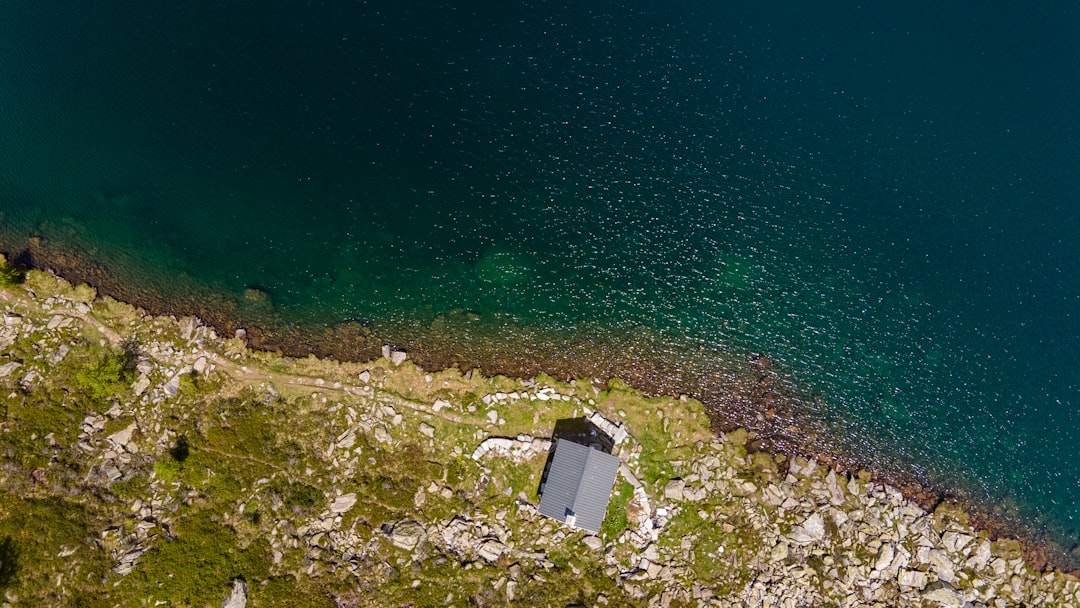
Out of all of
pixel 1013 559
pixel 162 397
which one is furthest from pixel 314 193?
pixel 1013 559

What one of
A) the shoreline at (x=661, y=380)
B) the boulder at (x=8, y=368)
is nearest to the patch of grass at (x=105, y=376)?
the boulder at (x=8, y=368)

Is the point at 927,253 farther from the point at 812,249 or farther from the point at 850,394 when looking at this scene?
the point at 850,394

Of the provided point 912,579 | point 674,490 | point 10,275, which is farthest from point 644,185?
point 10,275

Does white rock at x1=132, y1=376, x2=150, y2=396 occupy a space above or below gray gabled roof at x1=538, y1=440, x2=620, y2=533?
below

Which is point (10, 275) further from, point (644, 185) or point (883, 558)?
point (883, 558)

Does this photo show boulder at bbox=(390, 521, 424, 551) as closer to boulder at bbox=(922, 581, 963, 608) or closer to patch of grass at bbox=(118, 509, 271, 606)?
patch of grass at bbox=(118, 509, 271, 606)

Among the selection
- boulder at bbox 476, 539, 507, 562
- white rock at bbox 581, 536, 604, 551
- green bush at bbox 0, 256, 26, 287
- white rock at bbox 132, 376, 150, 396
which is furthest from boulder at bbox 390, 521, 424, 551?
green bush at bbox 0, 256, 26, 287
